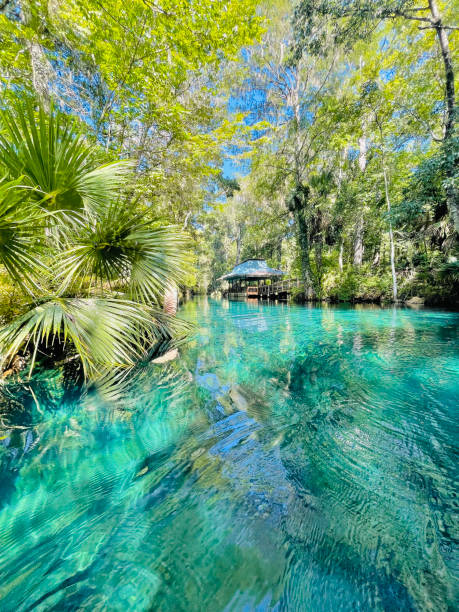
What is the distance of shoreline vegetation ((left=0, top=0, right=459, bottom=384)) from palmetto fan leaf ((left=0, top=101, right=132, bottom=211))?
2 cm

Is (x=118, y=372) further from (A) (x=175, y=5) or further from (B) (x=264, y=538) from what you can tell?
(A) (x=175, y=5)

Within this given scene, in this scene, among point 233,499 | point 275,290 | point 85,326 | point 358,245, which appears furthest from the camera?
point 275,290

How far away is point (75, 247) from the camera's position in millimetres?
2836

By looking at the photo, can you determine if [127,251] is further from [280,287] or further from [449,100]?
[280,287]

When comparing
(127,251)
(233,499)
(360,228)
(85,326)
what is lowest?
(233,499)

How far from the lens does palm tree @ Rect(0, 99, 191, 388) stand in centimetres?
216

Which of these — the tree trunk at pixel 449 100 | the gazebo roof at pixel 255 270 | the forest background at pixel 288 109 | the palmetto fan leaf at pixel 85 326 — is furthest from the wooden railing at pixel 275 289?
the palmetto fan leaf at pixel 85 326

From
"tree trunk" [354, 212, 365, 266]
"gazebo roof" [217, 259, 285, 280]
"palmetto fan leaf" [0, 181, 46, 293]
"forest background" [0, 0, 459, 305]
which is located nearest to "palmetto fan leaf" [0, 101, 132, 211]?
"forest background" [0, 0, 459, 305]

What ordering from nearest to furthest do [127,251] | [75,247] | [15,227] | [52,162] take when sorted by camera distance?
[15,227], [52,162], [75,247], [127,251]

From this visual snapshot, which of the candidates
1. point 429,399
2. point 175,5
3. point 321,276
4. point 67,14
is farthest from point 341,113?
point 429,399

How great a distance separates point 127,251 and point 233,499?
2.76 metres

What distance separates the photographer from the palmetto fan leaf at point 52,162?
246cm

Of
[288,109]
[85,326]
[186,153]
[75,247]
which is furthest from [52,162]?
[288,109]

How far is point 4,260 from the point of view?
2.08 meters
